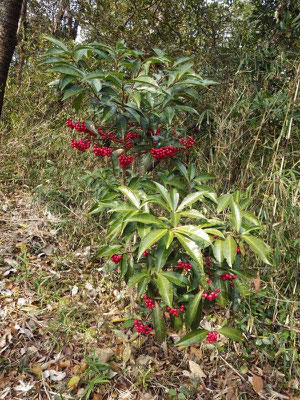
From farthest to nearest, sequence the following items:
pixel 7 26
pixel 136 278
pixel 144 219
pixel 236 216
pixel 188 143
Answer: pixel 7 26
pixel 188 143
pixel 136 278
pixel 236 216
pixel 144 219

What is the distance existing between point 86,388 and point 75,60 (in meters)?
1.47

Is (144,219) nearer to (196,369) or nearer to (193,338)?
(193,338)

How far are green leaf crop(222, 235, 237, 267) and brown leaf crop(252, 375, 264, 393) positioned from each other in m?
0.82

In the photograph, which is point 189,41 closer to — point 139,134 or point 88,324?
point 139,134

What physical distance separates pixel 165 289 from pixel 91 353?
0.78 m

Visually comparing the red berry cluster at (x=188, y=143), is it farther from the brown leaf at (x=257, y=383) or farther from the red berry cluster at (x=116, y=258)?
the brown leaf at (x=257, y=383)

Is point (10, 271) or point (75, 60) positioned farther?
point (10, 271)

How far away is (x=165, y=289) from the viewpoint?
3.71 ft

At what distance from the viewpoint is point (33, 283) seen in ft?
6.69

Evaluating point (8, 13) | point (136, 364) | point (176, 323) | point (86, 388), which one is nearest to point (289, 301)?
point (176, 323)

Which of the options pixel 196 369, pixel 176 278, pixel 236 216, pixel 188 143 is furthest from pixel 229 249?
pixel 196 369

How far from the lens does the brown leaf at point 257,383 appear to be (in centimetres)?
147

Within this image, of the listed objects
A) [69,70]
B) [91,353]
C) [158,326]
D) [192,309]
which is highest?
[69,70]

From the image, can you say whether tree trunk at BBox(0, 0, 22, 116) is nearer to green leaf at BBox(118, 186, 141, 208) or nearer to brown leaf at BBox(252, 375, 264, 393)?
green leaf at BBox(118, 186, 141, 208)
